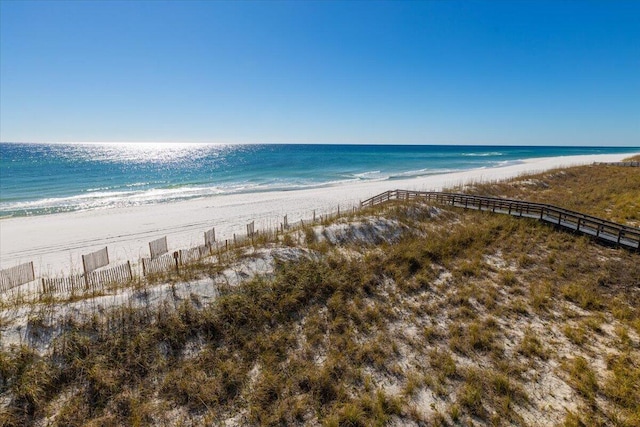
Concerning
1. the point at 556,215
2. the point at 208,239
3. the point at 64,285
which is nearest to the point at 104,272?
the point at 64,285

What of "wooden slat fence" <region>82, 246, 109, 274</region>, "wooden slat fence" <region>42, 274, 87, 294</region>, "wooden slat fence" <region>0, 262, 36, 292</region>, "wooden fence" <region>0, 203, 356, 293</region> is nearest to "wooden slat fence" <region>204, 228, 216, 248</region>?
"wooden fence" <region>0, 203, 356, 293</region>

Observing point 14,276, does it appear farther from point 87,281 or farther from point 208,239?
point 208,239

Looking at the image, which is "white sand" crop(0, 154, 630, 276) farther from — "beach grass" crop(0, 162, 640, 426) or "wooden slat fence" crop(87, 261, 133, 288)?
"beach grass" crop(0, 162, 640, 426)

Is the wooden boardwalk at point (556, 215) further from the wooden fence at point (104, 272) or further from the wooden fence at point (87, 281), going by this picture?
the wooden fence at point (87, 281)

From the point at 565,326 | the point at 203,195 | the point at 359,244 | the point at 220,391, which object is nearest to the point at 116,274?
the point at 220,391

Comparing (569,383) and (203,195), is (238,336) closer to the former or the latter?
(569,383)

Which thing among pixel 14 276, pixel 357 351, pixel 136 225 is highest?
pixel 14 276
